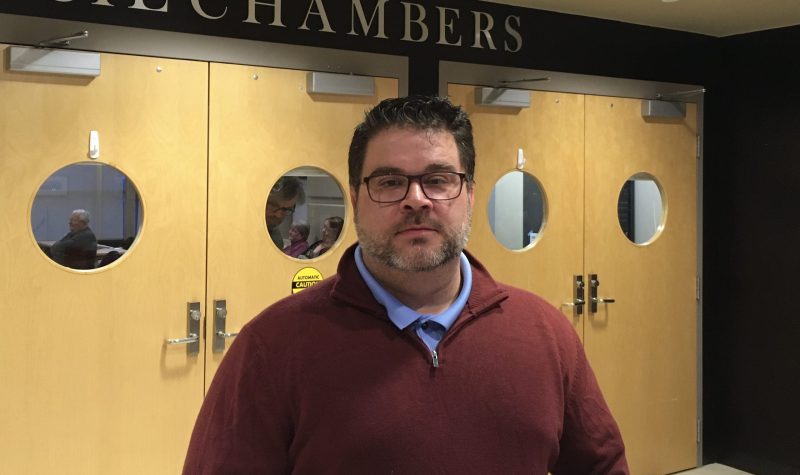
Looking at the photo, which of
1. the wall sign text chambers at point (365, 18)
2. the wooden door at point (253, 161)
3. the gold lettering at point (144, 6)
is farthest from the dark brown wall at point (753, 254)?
the gold lettering at point (144, 6)

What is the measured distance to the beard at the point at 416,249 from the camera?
152cm

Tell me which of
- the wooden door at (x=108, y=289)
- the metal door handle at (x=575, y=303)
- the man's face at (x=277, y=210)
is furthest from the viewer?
the metal door handle at (x=575, y=303)

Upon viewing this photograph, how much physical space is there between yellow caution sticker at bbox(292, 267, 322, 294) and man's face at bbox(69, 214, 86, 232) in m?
0.89

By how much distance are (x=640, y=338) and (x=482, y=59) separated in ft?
5.82

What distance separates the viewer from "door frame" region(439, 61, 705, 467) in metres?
4.03

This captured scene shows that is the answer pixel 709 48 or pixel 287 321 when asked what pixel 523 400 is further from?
pixel 709 48

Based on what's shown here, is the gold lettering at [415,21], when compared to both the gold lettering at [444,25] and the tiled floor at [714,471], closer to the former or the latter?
the gold lettering at [444,25]

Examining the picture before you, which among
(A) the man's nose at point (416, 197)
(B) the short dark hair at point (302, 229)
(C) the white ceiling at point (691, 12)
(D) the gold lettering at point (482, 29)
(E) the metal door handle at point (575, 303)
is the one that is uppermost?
(C) the white ceiling at point (691, 12)

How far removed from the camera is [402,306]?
1.55 meters

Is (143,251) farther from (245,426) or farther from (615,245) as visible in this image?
(615,245)

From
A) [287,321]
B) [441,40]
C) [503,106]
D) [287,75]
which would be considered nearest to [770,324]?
[503,106]

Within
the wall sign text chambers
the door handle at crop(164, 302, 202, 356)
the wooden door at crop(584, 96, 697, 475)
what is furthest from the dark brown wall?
the door handle at crop(164, 302, 202, 356)

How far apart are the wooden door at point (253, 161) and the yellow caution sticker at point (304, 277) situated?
18 mm

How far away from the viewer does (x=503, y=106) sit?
4.11 meters
